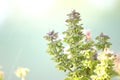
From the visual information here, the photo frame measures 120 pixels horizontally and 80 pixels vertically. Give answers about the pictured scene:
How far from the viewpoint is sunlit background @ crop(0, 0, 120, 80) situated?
1.70 metres

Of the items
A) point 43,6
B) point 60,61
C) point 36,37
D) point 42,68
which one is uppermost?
point 43,6

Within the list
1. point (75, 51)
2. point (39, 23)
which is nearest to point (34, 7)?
point (39, 23)

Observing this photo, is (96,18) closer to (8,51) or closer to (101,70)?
(8,51)

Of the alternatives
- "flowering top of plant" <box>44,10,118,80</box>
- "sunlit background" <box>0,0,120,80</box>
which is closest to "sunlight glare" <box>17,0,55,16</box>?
"sunlit background" <box>0,0,120,80</box>

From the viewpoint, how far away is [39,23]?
5.63 feet

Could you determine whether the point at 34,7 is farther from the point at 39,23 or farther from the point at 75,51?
the point at 75,51

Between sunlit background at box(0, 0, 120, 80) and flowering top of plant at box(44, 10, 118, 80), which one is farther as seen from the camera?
sunlit background at box(0, 0, 120, 80)

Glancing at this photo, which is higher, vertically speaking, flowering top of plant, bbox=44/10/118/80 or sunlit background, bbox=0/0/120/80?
sunlit background, bbox=0/0/120/80

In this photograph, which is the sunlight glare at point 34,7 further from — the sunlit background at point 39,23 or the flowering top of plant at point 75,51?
the flowering top of plant at point 75,51

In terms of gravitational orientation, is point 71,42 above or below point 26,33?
below

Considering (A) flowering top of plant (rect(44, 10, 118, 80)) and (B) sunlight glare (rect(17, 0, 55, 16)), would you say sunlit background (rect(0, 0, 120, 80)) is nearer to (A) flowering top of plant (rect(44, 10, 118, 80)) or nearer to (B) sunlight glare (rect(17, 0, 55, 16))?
(B) sunlight glare (rect(17, 0, 55, 16))

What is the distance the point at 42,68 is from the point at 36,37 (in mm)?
172

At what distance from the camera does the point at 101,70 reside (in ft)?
3.58

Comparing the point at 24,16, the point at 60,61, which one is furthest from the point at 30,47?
the point at 60,61
